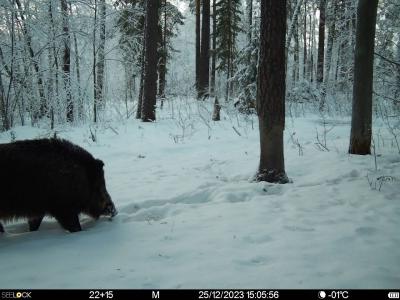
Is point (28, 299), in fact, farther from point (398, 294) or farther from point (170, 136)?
point (170, 136)

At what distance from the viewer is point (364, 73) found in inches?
287

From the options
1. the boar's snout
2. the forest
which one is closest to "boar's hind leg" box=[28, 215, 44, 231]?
the forest

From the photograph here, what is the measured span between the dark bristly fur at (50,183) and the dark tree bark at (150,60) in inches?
380

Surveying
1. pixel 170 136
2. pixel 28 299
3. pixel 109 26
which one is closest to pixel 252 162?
pixel 170 136

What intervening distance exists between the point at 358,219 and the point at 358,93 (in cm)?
352

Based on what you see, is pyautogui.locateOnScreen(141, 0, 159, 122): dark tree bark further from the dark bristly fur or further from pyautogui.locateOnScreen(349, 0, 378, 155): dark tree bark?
the dark bristly fur

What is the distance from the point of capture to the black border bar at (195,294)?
2943 mm

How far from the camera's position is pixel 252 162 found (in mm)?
7852

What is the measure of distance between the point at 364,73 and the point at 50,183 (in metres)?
5.82

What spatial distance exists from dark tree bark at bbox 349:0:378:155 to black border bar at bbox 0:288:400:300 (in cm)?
497

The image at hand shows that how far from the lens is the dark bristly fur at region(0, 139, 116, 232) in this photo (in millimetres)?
4359

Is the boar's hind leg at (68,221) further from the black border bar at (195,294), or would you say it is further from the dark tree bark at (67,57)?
the dark tree bark at (67,57)

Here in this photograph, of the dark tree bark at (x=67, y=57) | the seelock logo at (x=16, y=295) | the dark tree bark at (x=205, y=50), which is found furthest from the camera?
the dark tree bark at (x=205, y=50)

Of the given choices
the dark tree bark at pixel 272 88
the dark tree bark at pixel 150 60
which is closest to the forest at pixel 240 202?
the dark tree bark at pixel 272 88
